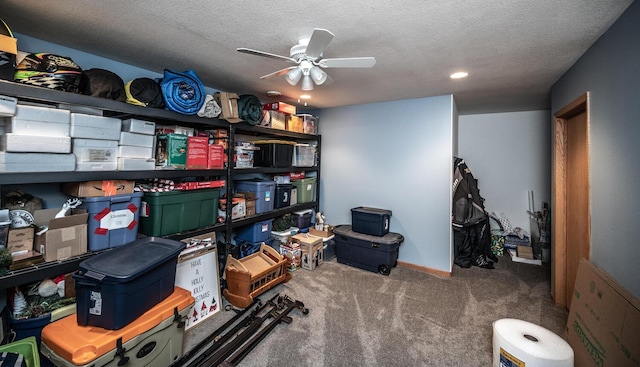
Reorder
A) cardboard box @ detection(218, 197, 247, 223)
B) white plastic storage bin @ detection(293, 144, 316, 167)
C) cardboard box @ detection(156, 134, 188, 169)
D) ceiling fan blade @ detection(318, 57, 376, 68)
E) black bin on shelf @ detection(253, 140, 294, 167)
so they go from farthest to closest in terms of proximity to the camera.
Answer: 1. white plastic storage bin @ detection(293, 144, 316, 167)
2. black bin on shelf @ detection(253, 140, 294, 167)
3. cardboard box @ detection(218, 197, 247, 223)
4. cardboard box @ detection(156, 134, 188, 169)
5. ceiling fan blade @ detection(318, 57, 376, 68)

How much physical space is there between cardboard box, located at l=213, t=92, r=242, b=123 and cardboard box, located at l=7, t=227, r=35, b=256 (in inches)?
66.0

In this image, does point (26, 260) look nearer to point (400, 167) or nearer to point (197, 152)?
point (197, 152)

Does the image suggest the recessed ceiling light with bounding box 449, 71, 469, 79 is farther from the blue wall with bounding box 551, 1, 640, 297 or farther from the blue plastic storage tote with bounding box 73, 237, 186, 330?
the blue plastic storage tote with bounding box 73, 237, 186, 330

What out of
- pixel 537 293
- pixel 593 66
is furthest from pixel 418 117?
pixel 537 293

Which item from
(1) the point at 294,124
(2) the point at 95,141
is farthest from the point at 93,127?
(1) the point at 294,124

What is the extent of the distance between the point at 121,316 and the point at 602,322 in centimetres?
289

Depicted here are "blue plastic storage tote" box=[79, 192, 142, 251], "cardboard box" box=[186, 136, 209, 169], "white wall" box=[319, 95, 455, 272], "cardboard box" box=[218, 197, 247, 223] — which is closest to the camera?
"blue plastic storage tote" box=[79, 192, 142, 251]

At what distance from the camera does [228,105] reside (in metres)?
2.74

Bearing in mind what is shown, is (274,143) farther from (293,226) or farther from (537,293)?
(537,293)

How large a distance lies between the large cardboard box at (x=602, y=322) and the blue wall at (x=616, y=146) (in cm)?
8

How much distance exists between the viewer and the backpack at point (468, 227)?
3.90 meters

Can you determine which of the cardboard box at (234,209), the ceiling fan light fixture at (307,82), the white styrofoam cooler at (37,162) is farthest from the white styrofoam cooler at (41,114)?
the ceiling fan light fixture at (307,82)

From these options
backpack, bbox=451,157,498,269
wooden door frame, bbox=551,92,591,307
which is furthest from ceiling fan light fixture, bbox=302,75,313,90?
backpack, bbox=451,157,498,269

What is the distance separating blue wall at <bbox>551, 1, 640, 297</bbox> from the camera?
1504 millimetres
